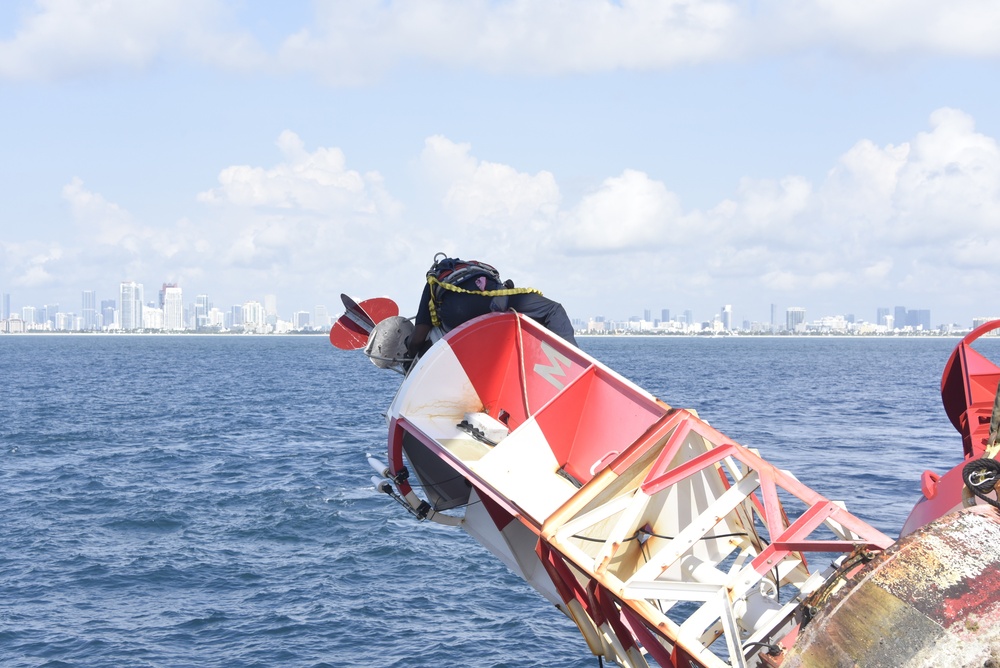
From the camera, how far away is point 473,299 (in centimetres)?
1220

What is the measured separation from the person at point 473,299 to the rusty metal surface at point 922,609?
6341 mm

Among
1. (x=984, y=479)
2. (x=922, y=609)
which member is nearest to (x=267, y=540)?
(x=984, y=479)

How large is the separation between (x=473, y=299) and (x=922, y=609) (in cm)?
735

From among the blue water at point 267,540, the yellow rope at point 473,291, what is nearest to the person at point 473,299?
the yellow rope at point 473,291

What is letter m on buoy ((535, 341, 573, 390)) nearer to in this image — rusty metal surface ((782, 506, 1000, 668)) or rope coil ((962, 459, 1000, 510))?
rope coil ((962, 459, 1000, 510))

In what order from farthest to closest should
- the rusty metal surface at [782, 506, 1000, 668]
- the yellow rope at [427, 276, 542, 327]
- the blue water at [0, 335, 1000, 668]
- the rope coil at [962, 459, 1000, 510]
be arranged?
the blue water at [0, 335, 1000, 668]
the yellow rope at [427, 276, 542, 327]
the rope coil at [962, 459, 1000, 510]
the rusty metal surface at [782, 506, 1000, 668]

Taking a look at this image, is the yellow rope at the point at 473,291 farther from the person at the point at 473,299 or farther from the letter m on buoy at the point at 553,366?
the letter m on buoy at the point at 553,366

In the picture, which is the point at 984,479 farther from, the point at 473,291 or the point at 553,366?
the point at 473,291

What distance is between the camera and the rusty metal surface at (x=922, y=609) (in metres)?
5.70

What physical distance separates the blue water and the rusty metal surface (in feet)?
43.8

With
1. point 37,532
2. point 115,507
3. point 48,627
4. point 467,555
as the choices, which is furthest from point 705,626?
point 115,507

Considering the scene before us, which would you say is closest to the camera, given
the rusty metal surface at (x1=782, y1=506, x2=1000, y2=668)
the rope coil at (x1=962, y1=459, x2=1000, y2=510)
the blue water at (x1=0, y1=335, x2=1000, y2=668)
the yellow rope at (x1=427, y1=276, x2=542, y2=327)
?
the rusty metal surface at (x1=782, y1=506, x2=1000, y2=668)

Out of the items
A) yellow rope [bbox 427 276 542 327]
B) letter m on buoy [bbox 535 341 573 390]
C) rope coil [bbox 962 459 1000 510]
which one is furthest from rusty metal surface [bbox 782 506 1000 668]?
yellow rope [bbox 427 276 542 327]

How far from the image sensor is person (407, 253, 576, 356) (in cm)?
1215
